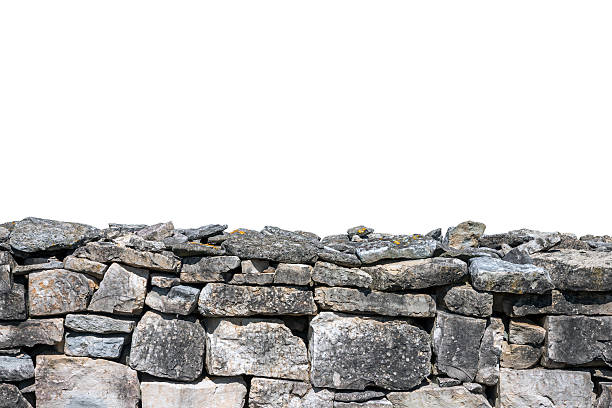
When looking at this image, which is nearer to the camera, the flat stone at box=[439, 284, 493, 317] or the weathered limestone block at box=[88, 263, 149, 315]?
the flat stone at box=[439, 284, 493, 317]

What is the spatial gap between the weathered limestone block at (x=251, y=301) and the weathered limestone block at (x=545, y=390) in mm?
2146

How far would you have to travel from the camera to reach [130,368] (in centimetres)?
545

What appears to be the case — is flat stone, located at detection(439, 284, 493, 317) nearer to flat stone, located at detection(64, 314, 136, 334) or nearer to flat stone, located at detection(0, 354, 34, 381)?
flat stone, located at detection(64, 314, 136, 334)

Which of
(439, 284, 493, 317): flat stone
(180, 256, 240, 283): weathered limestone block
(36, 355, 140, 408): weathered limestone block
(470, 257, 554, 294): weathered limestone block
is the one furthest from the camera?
(36, 355, 140, 408): weathered limestone block

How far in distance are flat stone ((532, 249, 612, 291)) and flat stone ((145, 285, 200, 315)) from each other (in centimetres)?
358

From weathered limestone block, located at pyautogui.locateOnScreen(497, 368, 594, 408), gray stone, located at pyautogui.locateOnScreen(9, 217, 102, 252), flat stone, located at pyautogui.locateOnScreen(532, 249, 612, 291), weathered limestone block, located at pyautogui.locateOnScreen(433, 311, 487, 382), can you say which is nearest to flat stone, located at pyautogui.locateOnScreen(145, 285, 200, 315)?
gray stone, located at pyautogui.locateOnScreen(9, 217, 102, 252)

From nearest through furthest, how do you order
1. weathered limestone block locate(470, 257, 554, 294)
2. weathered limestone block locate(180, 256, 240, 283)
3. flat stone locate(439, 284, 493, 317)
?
weathered limestone block locate(470, 257, 554, 294) → flat stone locate(439, 284, 493, 317) → weathered limestone block locate(180, 256, 240, 283)

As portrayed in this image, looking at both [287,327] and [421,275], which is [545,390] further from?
[287,327]

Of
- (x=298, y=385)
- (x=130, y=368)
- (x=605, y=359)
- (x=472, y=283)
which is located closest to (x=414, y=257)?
(x=472, y=283)

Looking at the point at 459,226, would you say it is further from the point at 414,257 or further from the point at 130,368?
the point at 130,368

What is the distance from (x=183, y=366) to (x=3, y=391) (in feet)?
6.21

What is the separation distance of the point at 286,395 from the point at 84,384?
2.12 m

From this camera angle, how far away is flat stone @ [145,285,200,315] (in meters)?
5.34

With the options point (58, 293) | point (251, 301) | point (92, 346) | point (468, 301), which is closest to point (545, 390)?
point (468, 301)
